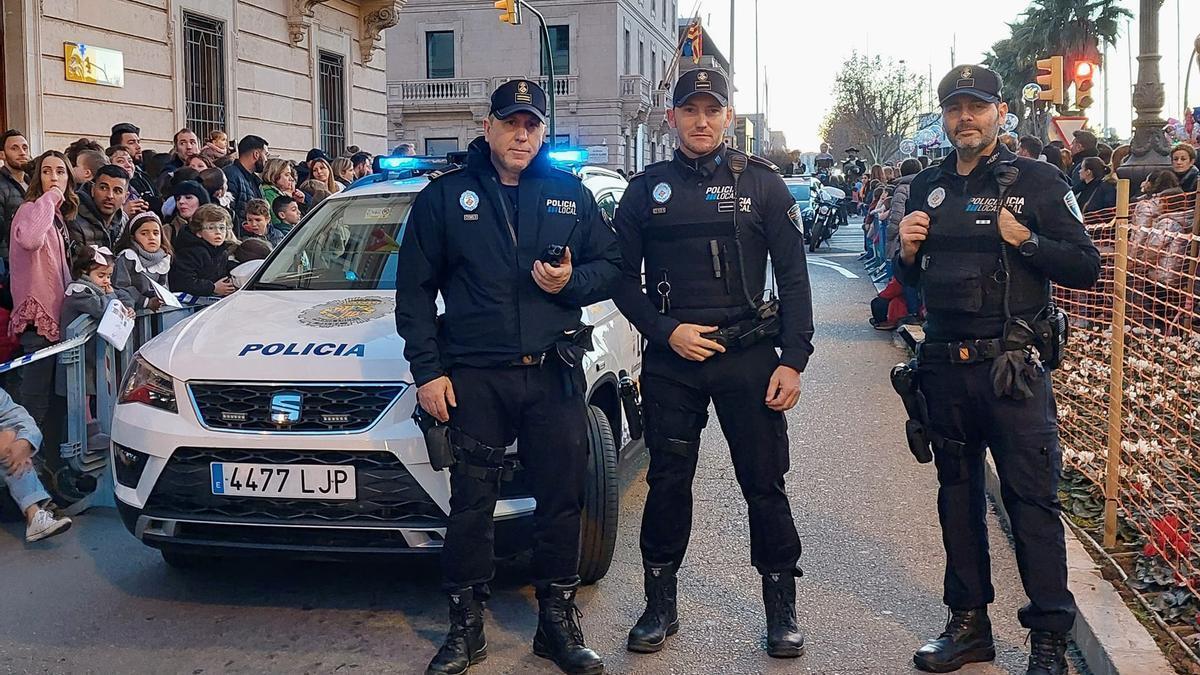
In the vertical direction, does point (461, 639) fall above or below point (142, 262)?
below

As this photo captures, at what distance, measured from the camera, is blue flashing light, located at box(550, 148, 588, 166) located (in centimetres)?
567

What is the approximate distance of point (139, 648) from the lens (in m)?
4.43

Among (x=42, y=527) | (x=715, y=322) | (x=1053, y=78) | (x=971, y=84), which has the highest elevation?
(x=1053, y=78)

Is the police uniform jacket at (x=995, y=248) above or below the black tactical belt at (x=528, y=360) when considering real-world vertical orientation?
above

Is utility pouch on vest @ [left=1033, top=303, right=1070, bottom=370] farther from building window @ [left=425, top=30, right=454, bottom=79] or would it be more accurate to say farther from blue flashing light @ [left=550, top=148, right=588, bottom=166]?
building window @ [left=425, top=30, right=454, bottom=79]

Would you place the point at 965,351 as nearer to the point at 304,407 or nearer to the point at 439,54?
the point at 304,407

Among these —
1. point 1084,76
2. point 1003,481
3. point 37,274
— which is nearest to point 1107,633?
point 1003,481

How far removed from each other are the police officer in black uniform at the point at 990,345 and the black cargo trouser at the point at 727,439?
1.82 ft

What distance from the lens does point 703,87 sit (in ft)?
14.0

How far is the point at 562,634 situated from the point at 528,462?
1.97 feet

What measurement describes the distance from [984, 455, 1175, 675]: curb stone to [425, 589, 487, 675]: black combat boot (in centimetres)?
209

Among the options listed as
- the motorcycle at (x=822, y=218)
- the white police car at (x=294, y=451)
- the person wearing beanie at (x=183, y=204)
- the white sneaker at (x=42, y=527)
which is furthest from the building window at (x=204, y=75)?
the motorcycle at (x=822, y=218)

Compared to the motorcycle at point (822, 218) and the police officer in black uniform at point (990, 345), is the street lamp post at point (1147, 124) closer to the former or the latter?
the police officer in black uniform at point (990, 345)

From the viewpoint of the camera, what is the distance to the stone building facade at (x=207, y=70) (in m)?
13.1
